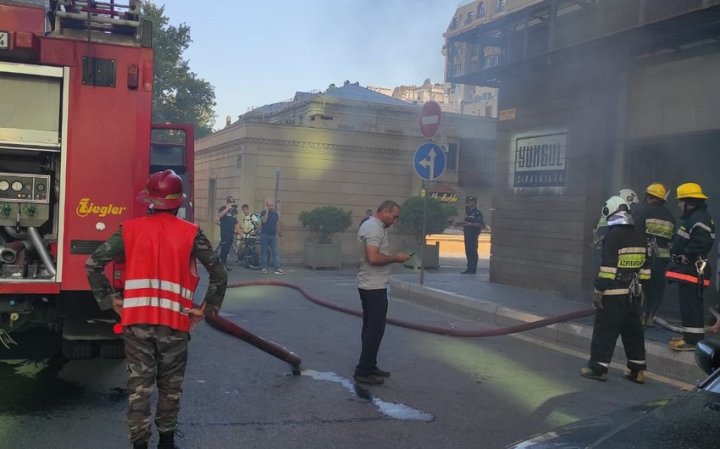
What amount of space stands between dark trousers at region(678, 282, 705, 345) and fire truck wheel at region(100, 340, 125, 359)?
495cm

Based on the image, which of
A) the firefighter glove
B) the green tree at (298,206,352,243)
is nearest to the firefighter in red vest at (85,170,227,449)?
the firefighter glove

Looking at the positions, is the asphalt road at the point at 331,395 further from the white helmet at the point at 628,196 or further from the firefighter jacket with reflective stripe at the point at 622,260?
the white helmet at the point at 628,196

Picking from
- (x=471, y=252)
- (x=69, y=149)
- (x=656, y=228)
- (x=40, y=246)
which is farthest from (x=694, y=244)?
(x=471, y=252)

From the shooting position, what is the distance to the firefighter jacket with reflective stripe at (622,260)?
17.9 feet

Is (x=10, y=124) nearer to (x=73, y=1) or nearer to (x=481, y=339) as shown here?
(x=73, y=1)

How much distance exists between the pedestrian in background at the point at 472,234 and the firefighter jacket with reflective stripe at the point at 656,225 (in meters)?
6.40

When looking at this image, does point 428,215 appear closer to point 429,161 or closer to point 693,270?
point 429,161

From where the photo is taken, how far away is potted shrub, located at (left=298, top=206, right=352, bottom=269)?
1553cm

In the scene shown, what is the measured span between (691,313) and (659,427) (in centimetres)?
446

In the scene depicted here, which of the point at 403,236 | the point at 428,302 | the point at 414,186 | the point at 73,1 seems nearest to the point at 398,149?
the point at 414,186

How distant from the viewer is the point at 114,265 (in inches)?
166

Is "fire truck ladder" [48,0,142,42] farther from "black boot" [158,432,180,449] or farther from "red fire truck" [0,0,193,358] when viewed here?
"black boot" [158,432,180,449]

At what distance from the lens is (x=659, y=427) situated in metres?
2.05

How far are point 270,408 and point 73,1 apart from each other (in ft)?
10.5
